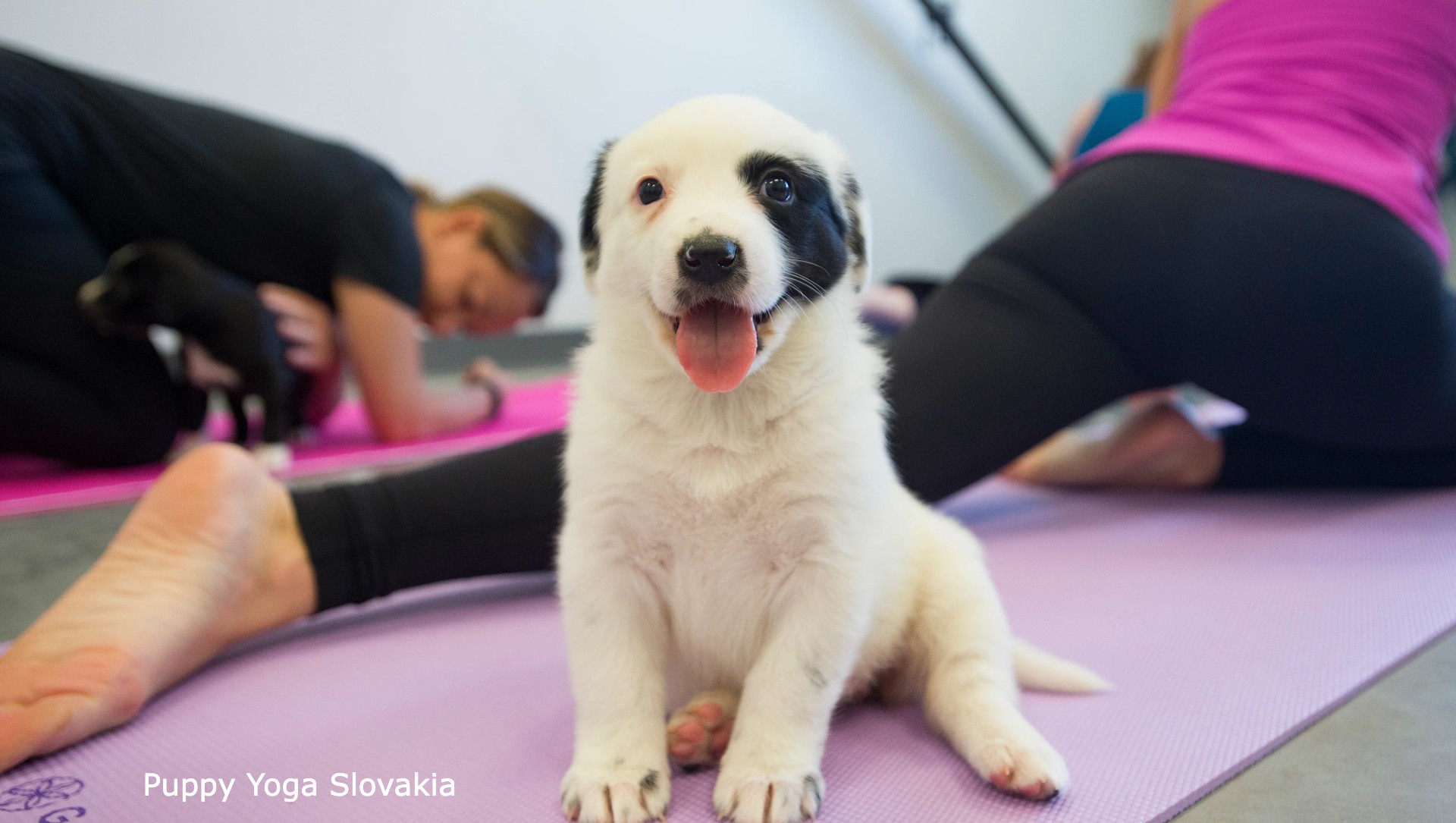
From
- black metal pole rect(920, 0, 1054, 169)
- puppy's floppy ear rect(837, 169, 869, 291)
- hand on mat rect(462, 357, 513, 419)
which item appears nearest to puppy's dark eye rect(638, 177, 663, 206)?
puppy's floppy ear rect(837, 169, 869, 291)

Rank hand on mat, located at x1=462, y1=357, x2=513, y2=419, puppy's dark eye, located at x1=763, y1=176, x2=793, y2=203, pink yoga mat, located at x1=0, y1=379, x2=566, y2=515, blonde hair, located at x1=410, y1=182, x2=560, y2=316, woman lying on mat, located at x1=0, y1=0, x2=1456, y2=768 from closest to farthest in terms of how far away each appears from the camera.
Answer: puppy's dark eye, located at x1=763, y1=176, x2=793, y2=203
woman lying on mat, located at x1=0, y1=0, x2=1456, y2=768
pink yoga mat, located at x1=0, y1=379, x2=566, y2=515
blonde hair, located at x1=410, y1=182, x2=560, y2=316
hand on mat, located at x1=462, y1=357, x2=513, y2=419

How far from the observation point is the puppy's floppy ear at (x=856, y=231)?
42.7 inches

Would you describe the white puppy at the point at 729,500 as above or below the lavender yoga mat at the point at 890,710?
above

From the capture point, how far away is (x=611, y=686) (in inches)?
36.3

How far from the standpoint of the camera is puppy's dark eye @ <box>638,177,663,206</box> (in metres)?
0.96

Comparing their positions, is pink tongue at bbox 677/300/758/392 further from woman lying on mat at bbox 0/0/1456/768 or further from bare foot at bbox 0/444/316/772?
bare foot at bbox 0/444/316/772

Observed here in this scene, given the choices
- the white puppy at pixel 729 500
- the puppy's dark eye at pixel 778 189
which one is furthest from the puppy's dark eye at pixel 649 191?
the puppy's dark eye at pixel 778 189

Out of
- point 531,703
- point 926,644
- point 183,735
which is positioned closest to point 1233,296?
point 926,644

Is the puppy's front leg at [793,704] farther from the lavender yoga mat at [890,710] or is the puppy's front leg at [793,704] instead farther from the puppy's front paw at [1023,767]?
A: the puppy's front paw at [1023,767]

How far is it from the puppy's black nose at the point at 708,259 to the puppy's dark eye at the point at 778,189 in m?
0.13

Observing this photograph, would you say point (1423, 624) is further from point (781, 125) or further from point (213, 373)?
point (213, 373)

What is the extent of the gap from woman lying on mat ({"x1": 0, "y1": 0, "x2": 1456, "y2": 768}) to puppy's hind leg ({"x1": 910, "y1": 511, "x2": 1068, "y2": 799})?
1.67 ft

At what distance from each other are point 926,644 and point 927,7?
3920 millimetres

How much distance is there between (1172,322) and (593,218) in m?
1.23
